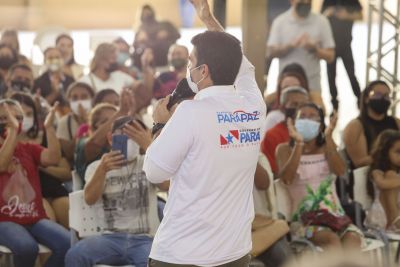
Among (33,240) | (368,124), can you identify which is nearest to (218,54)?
(33,240)

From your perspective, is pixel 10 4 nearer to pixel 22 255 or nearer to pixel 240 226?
pixel 22 255

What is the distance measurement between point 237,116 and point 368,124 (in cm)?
348

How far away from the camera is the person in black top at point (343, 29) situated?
923cm

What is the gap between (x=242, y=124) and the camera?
3.37m

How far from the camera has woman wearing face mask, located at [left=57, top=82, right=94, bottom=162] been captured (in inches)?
255

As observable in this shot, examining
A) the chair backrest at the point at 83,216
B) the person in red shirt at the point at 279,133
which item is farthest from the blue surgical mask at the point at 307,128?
the chair backrest at the point at 83,216

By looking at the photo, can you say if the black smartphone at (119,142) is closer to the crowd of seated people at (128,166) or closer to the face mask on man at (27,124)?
the crowd of seated people at (128,166)

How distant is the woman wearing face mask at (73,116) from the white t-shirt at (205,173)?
318 centimetres

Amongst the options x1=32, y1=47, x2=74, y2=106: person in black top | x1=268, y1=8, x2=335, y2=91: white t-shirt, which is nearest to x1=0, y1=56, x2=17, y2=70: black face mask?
x1=32, y1=47, x2=74, y2=106: person in black top

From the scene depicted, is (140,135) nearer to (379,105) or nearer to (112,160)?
(112,160)

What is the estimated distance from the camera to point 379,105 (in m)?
6.66

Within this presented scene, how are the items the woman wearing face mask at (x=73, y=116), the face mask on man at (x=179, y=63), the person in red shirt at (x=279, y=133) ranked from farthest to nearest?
the face mask on man at (x=179, y=63) < the woman wearing face mask at (x=73, y=116) < the person in red shirt at (x=279, y=133)

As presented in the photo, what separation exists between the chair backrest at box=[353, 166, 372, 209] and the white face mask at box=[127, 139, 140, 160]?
5.92 feet

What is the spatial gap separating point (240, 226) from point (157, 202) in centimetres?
200
